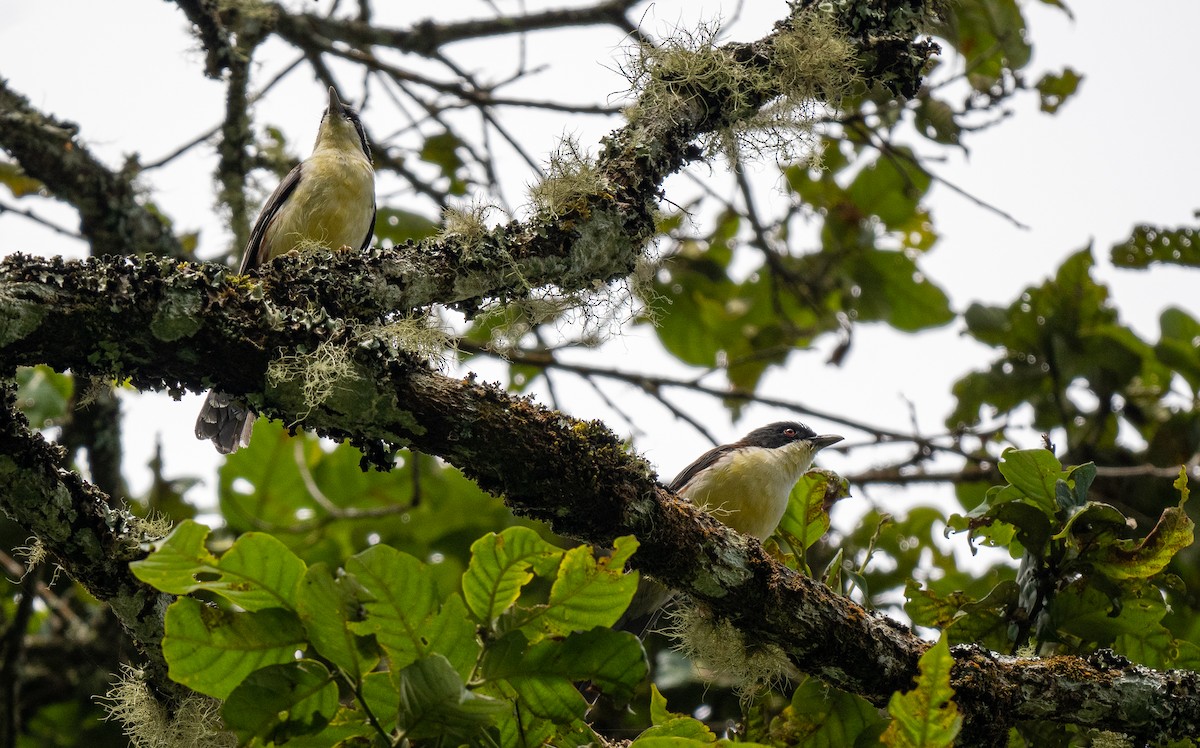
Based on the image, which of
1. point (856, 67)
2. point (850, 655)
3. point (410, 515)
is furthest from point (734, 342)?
point (850, 655)

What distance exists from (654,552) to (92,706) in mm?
4514

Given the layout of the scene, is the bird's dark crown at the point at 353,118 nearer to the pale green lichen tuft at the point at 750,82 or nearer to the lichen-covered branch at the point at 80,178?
the lichen-covered branch at the point at 80,178

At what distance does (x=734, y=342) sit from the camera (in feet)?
24.0

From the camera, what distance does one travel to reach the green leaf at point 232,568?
6.11 feet

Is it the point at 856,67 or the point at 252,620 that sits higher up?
the point at 856,67

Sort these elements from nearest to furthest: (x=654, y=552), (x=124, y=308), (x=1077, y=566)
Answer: (x=124, y=308) → (x=654, y=552) → (x=1077, y=566)

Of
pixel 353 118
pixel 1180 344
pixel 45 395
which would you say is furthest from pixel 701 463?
Result: pixel 45 395

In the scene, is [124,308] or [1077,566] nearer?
[124,308]

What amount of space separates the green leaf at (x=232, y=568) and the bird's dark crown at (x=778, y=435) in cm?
359

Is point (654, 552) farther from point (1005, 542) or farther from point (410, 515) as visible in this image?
point (410, 515)

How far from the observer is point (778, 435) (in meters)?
5.55

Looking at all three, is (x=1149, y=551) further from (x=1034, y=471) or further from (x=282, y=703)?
(x=282, y=703)

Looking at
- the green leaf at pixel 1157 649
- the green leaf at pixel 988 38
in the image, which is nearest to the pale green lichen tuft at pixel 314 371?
the green leaf at pixel 1157 649

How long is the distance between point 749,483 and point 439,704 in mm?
2980
